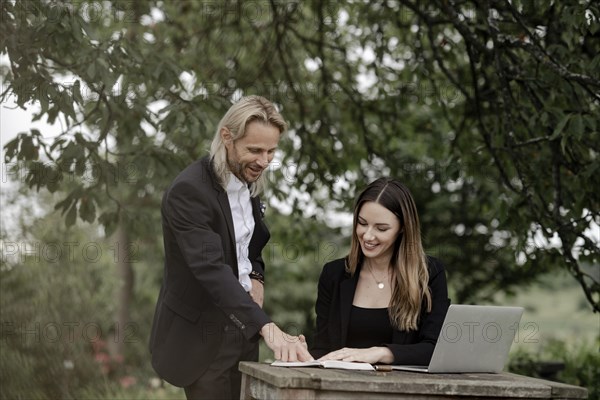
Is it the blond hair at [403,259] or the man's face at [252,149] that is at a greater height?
the man's face at [252,149]

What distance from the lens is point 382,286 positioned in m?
3.77

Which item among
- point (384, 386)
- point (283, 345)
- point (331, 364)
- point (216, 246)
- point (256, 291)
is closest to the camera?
point (384, 386)

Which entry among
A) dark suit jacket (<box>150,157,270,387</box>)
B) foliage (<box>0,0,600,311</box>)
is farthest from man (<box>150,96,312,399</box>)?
foliage (<box>0,0,600,311</box>)

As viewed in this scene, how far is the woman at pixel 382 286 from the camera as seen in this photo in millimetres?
3633

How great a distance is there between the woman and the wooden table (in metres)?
0.59

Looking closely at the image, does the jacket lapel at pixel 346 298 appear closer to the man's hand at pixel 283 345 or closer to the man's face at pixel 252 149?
the man's hand at pixel 283 345

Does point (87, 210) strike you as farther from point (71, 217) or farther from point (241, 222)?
point (241, 222)

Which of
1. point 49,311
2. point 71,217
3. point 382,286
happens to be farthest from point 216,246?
point 49,311

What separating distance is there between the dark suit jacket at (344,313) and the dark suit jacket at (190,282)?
40cm

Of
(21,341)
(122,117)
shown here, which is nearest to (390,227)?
(122,117)

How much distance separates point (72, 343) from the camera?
26.1ft

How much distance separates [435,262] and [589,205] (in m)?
2.05

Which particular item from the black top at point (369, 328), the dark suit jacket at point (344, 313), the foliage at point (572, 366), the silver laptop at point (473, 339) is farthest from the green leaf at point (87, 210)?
the foliage at point (572, 366)

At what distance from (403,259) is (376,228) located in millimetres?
171
